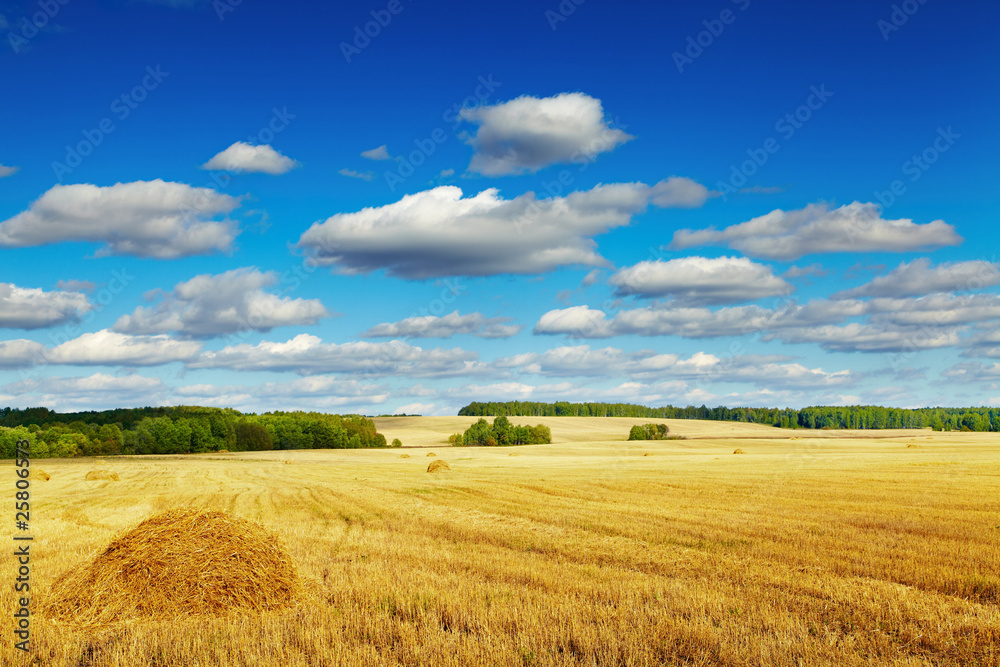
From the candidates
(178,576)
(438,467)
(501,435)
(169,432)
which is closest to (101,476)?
(438,467)

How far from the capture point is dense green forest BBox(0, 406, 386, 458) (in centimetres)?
8900

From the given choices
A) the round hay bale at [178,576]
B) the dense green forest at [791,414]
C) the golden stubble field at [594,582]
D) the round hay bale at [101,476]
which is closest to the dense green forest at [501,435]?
the dense green forest at [791,414]

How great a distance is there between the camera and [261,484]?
3681cm

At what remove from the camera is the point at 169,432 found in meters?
92.5

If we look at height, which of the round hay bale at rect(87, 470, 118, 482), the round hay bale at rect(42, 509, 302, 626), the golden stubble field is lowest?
the round hay bale at rect(87, 470, 118, 482)

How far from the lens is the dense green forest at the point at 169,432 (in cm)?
8900

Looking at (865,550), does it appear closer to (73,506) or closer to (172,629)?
(172,629)

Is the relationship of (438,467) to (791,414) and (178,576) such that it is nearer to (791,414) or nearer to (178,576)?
(178,576)

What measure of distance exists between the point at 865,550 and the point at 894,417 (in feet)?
652

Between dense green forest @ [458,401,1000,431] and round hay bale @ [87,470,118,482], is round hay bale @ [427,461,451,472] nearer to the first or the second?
round hay bale @ [87,470,118,482]

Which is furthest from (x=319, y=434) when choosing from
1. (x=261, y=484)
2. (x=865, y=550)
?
(x=865, y=550)

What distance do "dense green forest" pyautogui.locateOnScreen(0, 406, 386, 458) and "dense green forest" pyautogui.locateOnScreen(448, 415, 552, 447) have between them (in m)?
12.5

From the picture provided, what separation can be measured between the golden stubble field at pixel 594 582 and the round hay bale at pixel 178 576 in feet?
1.13

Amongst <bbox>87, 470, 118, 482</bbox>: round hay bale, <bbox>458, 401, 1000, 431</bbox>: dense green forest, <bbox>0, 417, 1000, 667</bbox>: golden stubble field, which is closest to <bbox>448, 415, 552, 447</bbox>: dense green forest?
<bbox>458, 401, 1000, 431</bbox>: dense green forest
